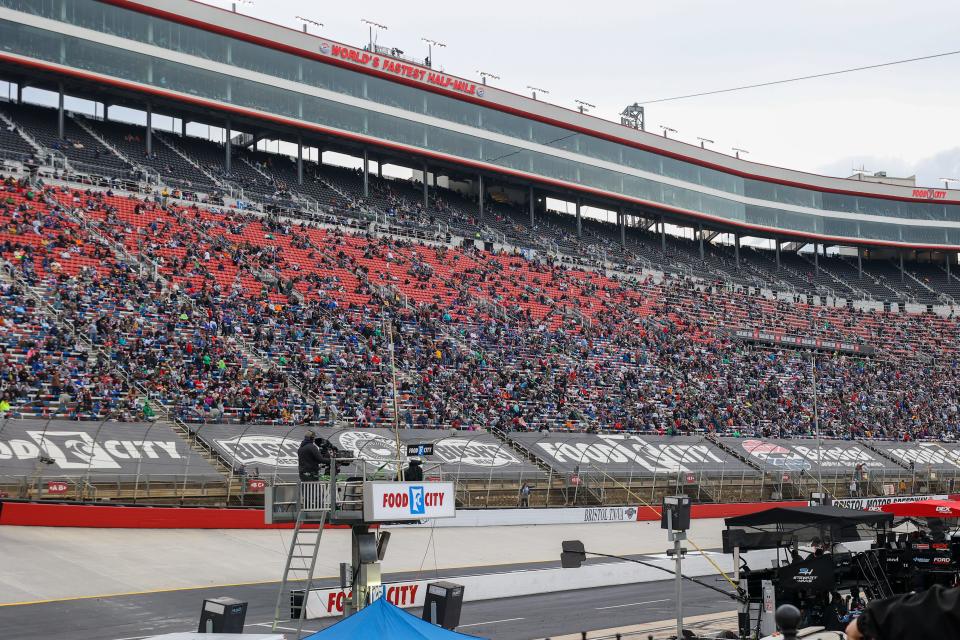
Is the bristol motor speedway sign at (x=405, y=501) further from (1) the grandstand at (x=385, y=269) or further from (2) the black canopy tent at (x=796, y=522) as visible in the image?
(1) the grandstand at (x=385, y=269)

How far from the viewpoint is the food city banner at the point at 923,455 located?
52.3 metres

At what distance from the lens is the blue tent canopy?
974cm

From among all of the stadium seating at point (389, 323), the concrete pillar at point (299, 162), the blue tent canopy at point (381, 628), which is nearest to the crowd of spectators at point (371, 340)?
the stadium seating at point (389, 323)

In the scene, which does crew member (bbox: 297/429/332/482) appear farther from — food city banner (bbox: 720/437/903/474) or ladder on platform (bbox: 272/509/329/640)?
food city banner (bbox: 720/437/903/474)

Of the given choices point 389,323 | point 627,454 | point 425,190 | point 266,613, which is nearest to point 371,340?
point 389,323

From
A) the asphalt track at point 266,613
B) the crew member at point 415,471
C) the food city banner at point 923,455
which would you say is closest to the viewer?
the crew member at point 415,471

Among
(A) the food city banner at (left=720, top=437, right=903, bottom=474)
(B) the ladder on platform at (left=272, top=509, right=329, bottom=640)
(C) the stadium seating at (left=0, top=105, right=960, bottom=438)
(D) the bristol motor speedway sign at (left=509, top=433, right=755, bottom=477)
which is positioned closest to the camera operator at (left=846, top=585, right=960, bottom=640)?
(B) the ladder on platform at (left=272, top=509, right=329, bottom=640)

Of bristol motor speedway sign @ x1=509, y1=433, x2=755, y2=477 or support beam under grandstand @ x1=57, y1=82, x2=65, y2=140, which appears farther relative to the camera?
support beam under grandstand @ x1=57, y1=82, x2=65, y2=140

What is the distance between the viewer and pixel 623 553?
104ft

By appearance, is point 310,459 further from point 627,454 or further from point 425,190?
point 425,190

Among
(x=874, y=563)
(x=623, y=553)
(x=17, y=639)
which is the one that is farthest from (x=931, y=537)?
(x=17, y=639)

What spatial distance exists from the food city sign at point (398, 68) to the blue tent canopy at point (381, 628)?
2039 inches

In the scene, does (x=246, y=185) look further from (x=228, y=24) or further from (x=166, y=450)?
(x=166, y=450)

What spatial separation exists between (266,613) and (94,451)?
10756 millimetres
